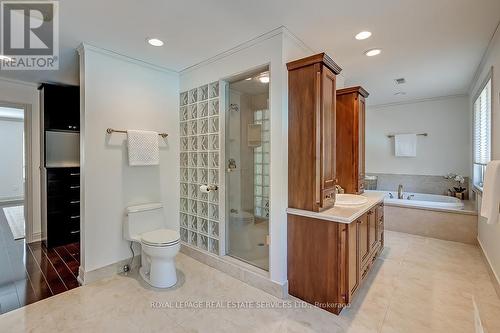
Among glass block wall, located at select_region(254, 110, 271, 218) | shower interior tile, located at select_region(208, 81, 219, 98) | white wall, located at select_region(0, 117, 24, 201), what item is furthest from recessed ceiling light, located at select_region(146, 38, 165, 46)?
white wall, located at select_region(0, 117, 24, 201)

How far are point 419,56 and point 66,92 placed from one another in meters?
4.66

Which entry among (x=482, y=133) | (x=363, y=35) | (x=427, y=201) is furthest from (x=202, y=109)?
(x=427, y=201)

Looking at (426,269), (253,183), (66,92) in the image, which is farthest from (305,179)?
(66,92)

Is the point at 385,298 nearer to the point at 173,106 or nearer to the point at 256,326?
the point at 256,326

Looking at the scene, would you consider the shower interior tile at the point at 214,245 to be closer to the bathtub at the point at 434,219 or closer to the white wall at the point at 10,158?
the bathtub at the point at 434,219

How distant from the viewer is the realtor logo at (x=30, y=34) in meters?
1.77

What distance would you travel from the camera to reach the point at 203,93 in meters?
2.87

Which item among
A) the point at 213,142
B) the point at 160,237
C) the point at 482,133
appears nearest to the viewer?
the point at 160,237

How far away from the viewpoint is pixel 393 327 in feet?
5.74

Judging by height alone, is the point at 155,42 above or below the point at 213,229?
above

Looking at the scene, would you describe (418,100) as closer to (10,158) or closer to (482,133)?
(482,133)

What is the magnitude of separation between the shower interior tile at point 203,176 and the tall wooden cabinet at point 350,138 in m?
1.65

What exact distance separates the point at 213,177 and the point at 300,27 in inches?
67.9

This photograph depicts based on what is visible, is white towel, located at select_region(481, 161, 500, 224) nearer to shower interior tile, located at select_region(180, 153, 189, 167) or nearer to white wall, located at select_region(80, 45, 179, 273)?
shower interior tile, located at select_region(180, 153, 189, 167)
